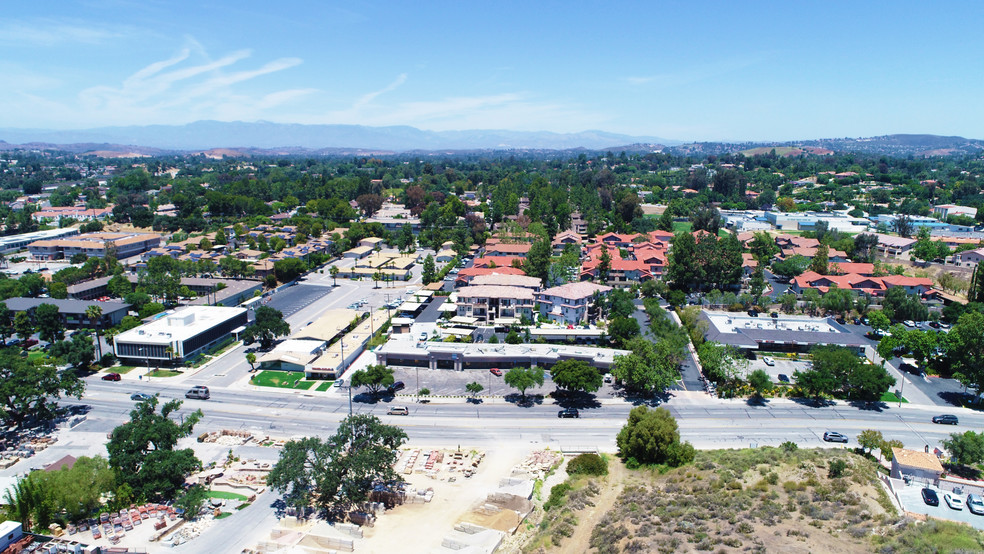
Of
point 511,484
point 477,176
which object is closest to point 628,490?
point 511,484

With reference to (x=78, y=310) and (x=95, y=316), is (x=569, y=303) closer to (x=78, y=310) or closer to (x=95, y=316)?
(x=95, y=316)

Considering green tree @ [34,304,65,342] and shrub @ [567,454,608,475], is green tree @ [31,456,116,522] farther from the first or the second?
green tree @ [34,304,65,342]

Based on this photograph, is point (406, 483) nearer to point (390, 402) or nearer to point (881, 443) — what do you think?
point (390, 402)

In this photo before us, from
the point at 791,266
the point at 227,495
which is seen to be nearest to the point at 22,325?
the point at 227,495

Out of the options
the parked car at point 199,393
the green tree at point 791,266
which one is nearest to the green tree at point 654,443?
the parked car at point 199,393

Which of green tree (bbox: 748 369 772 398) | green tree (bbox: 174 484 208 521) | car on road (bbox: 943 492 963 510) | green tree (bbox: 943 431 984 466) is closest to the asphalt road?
green tree (bbox: 748 369 772 398)

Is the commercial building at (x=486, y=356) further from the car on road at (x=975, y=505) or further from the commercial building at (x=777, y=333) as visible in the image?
the car on road at (x=975, y=505)
